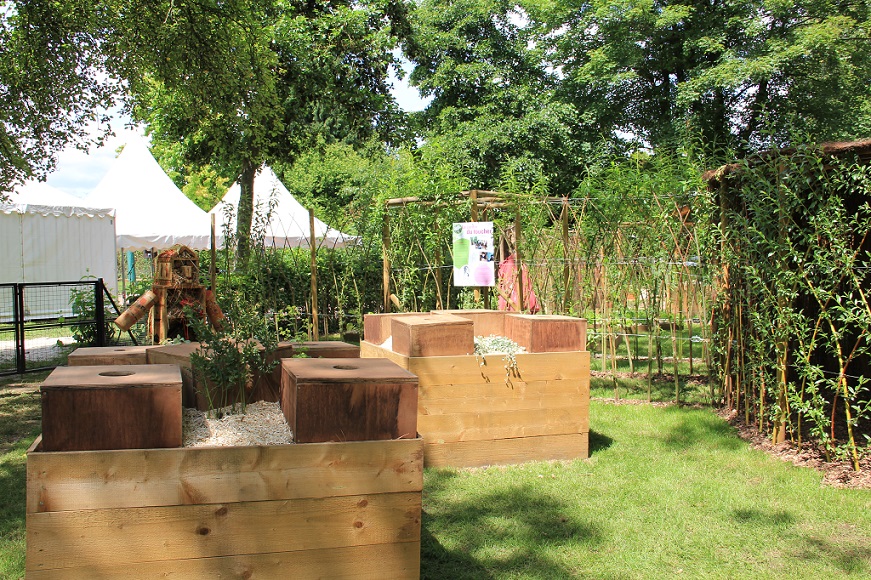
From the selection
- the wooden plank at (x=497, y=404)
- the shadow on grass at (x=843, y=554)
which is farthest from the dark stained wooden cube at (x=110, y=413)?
the shadow on grass at (x=843, y=554)

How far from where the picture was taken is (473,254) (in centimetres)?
624

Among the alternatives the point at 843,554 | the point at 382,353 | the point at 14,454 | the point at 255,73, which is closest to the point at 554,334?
the point at 382,353

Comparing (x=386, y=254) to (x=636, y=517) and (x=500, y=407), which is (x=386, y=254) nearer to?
(x=500, y=407)

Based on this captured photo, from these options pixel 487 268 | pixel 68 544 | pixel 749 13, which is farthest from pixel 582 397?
pixel 749 13

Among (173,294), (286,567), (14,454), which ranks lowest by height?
(14,454)

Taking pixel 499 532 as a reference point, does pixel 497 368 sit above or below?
above

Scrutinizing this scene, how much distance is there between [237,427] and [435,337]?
1776 millimetres

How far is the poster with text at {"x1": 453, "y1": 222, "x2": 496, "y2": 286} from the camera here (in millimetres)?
6184

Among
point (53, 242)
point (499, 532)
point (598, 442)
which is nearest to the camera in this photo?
point (499, 532)

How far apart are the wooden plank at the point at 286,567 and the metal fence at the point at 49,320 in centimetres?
580

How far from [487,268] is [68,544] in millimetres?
4462

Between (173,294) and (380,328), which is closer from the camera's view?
(380,328)

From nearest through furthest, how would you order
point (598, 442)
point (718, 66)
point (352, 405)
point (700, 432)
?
point (352, 405), point (598, 442), point (700, 432), point (718, 66)

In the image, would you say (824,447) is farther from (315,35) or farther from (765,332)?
(315,35)
